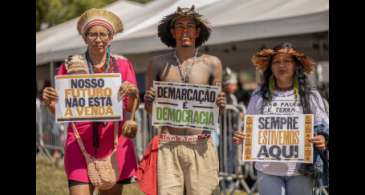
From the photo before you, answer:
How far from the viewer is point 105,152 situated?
221 inches

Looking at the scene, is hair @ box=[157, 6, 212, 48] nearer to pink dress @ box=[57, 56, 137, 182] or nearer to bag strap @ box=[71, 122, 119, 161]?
pink dress @ box=[57, 56, 137, 182]

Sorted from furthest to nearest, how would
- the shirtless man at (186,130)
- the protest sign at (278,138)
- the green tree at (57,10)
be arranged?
the green tree at (57,10) < the protest sign at (278,138) < the shirtless man at (186,130)

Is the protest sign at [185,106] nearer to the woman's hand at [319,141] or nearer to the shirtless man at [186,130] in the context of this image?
the shirtless man at [186,130]

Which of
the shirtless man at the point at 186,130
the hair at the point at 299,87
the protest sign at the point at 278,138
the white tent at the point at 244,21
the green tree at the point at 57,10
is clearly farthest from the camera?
the green tree at the point at 57,10

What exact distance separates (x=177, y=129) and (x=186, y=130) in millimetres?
72

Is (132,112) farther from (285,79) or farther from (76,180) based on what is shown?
(285,79)

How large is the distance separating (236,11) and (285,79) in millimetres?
5258

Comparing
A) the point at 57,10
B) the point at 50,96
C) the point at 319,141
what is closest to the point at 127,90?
the point at 50,96

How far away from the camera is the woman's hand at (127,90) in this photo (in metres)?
5.57

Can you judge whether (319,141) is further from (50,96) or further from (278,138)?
(50,96)

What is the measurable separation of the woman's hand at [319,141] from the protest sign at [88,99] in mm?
1494

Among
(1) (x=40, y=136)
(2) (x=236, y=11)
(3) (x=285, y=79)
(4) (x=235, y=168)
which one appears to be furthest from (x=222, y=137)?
(1) (x=40, y=136)

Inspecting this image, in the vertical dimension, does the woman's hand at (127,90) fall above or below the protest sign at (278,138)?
above

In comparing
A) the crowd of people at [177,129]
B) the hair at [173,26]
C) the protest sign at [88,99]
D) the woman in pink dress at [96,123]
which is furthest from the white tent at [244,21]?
the protest sign at [88,99]
